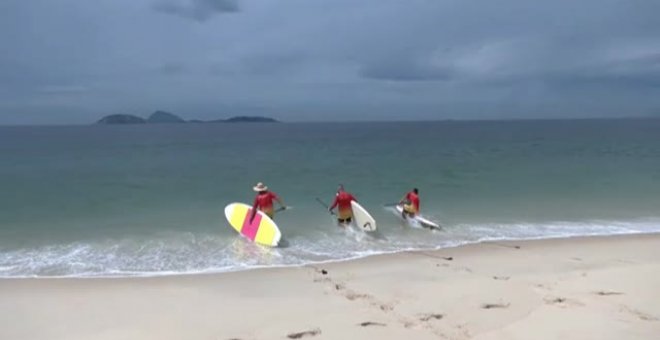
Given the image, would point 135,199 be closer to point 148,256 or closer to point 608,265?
point 148,256

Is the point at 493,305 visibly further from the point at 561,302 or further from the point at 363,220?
the point at 363,220

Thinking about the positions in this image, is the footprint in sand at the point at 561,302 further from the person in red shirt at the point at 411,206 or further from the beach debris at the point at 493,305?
the person in red shirt at the point at 411,206

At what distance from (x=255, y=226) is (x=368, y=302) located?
Result: 5865 millimetres

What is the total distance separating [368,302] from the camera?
841 cm

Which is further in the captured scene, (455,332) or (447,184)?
(447,184)

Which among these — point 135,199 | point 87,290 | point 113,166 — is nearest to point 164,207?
point 135,199

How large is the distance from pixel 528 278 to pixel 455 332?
3.37 meters

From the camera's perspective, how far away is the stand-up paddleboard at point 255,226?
42.3 ft

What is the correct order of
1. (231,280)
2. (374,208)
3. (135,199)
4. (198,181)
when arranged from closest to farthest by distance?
(231,280) → (374,208) → (135,199) → (198,181)

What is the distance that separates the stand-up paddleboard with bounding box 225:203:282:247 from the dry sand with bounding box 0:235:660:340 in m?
2.33

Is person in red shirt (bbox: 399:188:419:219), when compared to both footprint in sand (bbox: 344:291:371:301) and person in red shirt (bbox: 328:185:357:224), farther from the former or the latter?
footprint in sand (bbox: 344:291:371:301)

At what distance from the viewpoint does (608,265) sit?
10.8 m

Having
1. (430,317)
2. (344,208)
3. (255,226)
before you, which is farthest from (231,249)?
(430,317)

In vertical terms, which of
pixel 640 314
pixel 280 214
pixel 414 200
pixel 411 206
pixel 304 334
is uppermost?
pixel 414 200
